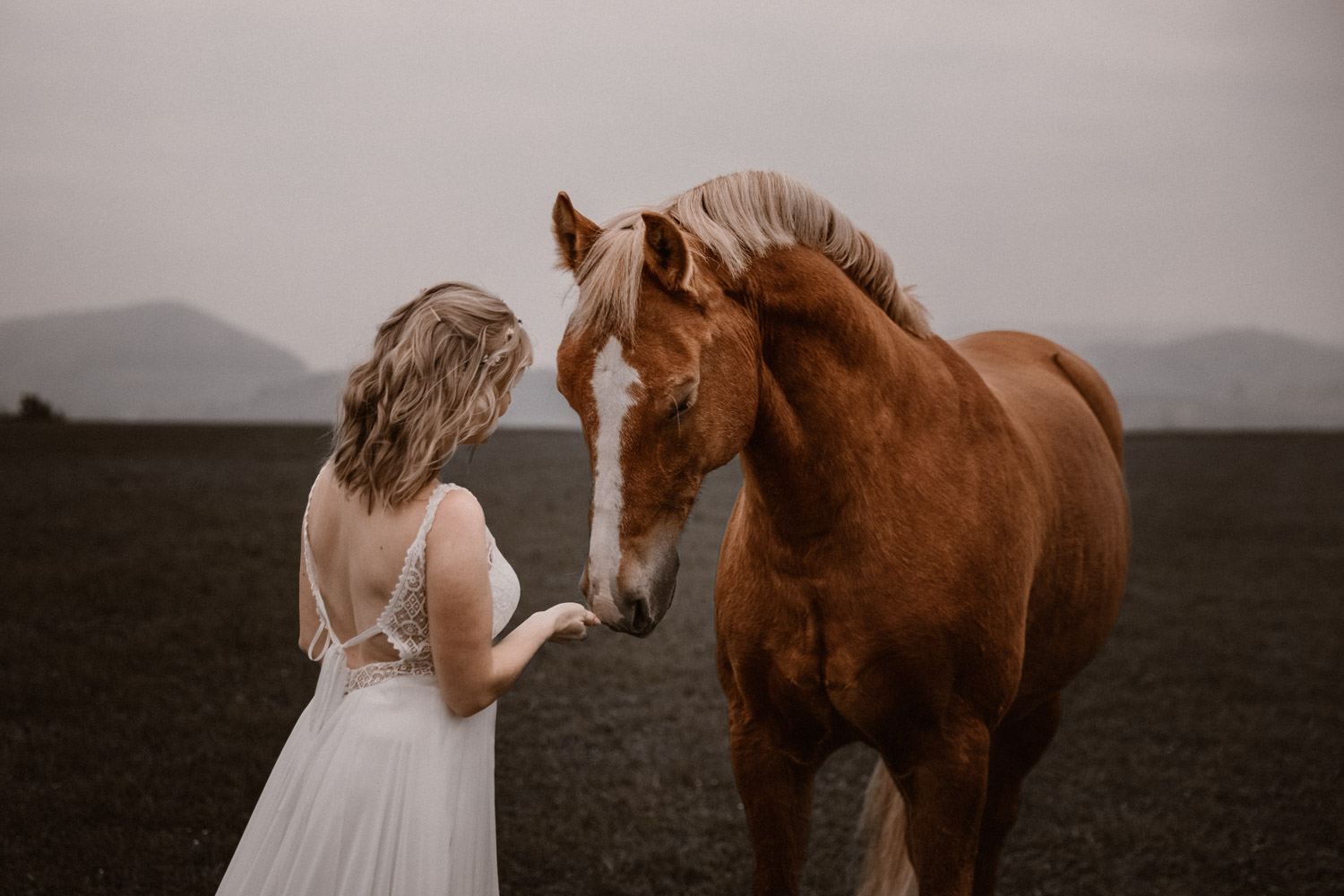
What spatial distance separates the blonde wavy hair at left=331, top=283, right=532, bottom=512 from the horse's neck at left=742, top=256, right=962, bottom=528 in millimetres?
485

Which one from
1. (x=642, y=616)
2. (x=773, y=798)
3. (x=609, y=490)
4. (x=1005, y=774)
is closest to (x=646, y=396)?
(x=609, y=490)

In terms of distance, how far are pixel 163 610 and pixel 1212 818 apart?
6.22 meters

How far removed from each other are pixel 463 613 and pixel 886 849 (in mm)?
1654

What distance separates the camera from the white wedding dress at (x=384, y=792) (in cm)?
150

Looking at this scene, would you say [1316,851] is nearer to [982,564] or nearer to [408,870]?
[982,564]

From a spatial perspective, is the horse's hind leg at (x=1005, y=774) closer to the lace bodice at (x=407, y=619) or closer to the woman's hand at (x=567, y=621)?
the woman's hand at (x=567, y=621)

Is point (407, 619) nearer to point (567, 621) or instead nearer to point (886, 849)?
point (567, 621)

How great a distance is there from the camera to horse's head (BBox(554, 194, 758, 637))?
137 cm

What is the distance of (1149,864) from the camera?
320cm

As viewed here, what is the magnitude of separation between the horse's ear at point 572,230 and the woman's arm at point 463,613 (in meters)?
0.48

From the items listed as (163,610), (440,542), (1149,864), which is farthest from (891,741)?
(163,610)

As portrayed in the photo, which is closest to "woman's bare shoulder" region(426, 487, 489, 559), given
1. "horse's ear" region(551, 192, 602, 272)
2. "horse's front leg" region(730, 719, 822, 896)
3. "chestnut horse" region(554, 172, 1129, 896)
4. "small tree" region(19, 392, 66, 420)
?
"chestnut horse" region(554, 172, 1129, 896)

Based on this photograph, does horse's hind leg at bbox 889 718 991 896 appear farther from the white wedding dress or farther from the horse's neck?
the white wedding dress

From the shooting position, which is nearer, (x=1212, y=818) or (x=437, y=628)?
(x=437, y=628)
